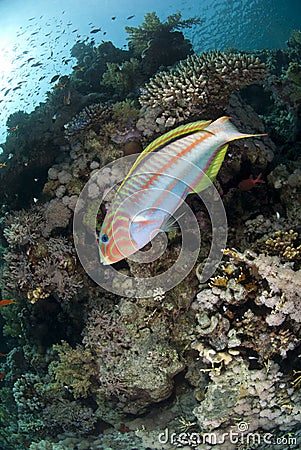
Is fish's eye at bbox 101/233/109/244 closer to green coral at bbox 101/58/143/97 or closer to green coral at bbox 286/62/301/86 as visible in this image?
green coral at bbox 286/62/301/86

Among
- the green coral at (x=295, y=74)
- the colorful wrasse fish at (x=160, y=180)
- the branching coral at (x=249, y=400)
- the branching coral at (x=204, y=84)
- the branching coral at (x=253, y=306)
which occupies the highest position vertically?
the colorful wrasse fish at (x=160, y=180)

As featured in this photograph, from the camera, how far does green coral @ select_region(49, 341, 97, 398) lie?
4254 mm

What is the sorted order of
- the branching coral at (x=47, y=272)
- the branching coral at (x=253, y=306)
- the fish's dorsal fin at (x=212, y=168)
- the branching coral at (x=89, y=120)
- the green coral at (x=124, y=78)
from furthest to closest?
the green coral at (x=124, y=78)
the branching coral at (x=89, y=120)
the branching coral at (x=47, y=272)
the branching coral at (x=253, y=306)
the fish's dorsal fin at (x=212, y=168)

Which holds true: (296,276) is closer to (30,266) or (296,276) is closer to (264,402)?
(264,402)

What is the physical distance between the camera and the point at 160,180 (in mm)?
2066

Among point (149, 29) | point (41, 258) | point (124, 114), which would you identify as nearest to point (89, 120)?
point (124, 114)

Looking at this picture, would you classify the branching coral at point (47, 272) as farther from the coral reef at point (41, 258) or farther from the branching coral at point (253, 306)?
the branching coral at point (253, 306)

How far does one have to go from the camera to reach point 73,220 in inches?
173

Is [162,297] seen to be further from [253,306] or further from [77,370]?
[77,370]

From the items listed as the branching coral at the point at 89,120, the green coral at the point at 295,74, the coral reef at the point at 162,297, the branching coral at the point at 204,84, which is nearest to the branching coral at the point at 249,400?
the coral reef at the point at 162,297

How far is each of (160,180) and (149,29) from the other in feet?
26.0

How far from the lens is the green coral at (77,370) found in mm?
4254

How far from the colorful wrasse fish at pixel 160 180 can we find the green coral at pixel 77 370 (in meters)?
2.64

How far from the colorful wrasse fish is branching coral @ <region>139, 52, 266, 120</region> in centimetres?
224
